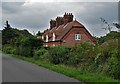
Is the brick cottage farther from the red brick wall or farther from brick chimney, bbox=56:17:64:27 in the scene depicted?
brick chimney, bbox=56:17:64:27

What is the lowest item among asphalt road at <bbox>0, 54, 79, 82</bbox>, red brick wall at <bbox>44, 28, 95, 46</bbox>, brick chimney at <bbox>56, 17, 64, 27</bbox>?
asphalt road at <bbox>0, 54, 79, 82</bbox>

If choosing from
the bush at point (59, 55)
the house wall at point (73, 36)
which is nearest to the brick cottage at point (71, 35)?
the house wall at point (73, 36)

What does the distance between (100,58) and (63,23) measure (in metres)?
58.4

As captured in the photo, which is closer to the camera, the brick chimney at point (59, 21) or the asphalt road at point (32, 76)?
the asphalt road at point (32, 76)

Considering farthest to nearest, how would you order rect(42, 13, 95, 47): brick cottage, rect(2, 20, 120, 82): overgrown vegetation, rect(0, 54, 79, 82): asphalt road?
rect(42, 13, 95, 47): brick cottage, rect(2, 20, 120, 82): overgrown vegetation, rect(0, 54, 79, 82): asphalt road

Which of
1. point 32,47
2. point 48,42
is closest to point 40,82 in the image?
point 32,47

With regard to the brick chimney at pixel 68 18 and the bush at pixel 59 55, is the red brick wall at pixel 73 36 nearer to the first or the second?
the brick chimney at pixel 68 18

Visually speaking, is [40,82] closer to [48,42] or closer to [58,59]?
[58,59]

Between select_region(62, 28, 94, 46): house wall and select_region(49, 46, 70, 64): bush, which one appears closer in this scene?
select_region(49, 46, 70, 64): bush

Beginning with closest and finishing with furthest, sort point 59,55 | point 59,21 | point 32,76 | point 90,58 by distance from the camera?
point 32,76, point 90,58, point 59,55, point 59,21

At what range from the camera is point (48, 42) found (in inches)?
3238

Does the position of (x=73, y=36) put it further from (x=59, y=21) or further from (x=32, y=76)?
(x=32, y=76)

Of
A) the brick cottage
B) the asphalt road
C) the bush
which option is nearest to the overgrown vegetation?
the bush

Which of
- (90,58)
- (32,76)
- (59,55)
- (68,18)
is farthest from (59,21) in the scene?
(32,76)
